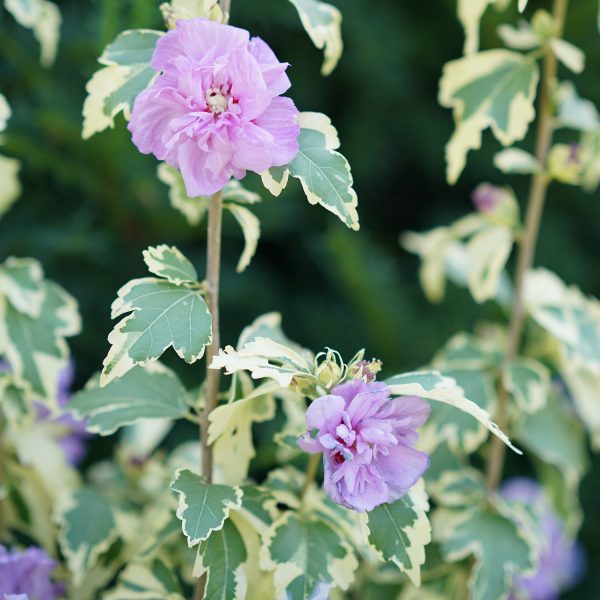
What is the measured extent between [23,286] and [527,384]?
564 millimetres

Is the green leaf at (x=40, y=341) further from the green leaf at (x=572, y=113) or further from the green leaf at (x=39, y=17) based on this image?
the green leaf at (x=572, y=113)

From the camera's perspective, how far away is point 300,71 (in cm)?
151

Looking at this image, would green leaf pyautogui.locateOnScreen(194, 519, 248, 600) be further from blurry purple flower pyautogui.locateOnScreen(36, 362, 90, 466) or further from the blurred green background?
the blurred green background

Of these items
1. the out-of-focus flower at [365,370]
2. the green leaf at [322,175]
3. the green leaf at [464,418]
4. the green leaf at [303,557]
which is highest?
the green leaf at [322,175]

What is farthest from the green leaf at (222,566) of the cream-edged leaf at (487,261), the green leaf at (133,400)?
the cream-edged leaf at (487,261)

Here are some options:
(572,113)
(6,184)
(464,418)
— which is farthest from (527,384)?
(6,184)

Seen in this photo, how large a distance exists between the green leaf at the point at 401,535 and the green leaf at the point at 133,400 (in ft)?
0.69

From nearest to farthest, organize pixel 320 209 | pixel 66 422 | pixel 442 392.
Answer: pixel 442 392 → pixel 66 422 → pixel 320 209

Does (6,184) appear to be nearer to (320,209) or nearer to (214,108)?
(214,108)

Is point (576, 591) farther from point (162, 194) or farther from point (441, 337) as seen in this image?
point (162, 194)

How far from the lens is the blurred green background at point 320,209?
4.33 ft

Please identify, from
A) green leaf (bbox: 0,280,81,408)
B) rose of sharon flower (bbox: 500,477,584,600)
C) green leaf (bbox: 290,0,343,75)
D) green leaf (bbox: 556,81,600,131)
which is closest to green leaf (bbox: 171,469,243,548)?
green leaf (bbox: 0,280,81,408)

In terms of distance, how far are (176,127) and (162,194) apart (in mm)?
754

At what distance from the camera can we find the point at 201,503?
26.9 inches
